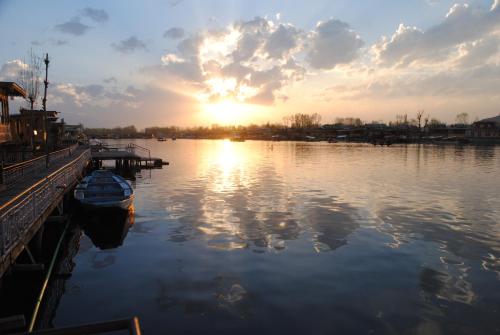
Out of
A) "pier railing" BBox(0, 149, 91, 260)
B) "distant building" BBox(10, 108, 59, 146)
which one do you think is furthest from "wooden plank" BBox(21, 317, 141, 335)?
"distant building" BBox(10, 108, 59, 146)

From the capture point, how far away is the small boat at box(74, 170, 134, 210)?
81.2 feet

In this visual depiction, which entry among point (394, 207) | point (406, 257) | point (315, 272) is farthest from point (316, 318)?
point (394, 207)

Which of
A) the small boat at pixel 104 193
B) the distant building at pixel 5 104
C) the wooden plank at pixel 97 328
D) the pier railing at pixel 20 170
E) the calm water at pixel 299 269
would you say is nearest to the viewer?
the wooden plank at pixel 97 328

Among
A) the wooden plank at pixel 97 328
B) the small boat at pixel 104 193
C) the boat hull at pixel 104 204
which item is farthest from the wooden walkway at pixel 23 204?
the wooden plank at pixel 97 328

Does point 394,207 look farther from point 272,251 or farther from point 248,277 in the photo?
point 248,277

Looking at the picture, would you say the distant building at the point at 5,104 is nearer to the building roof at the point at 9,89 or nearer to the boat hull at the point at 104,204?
the building roof at the point at 9,89

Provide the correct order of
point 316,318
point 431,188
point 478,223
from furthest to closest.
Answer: point 431,188
point 478,223
point 316,318

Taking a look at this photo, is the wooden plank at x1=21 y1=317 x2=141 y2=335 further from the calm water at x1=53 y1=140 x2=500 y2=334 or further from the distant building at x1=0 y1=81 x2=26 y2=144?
the distant building at x1=0 y1=81 x2=26 y2=144

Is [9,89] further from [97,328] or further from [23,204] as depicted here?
[97,328]

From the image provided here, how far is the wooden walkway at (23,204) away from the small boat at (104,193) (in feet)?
4.67

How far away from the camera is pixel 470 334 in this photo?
36.7 feet

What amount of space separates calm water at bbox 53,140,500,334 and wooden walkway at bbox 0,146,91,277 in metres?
2.72

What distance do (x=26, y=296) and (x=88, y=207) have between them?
36.5 ft

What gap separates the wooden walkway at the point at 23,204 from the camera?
11867 mm
